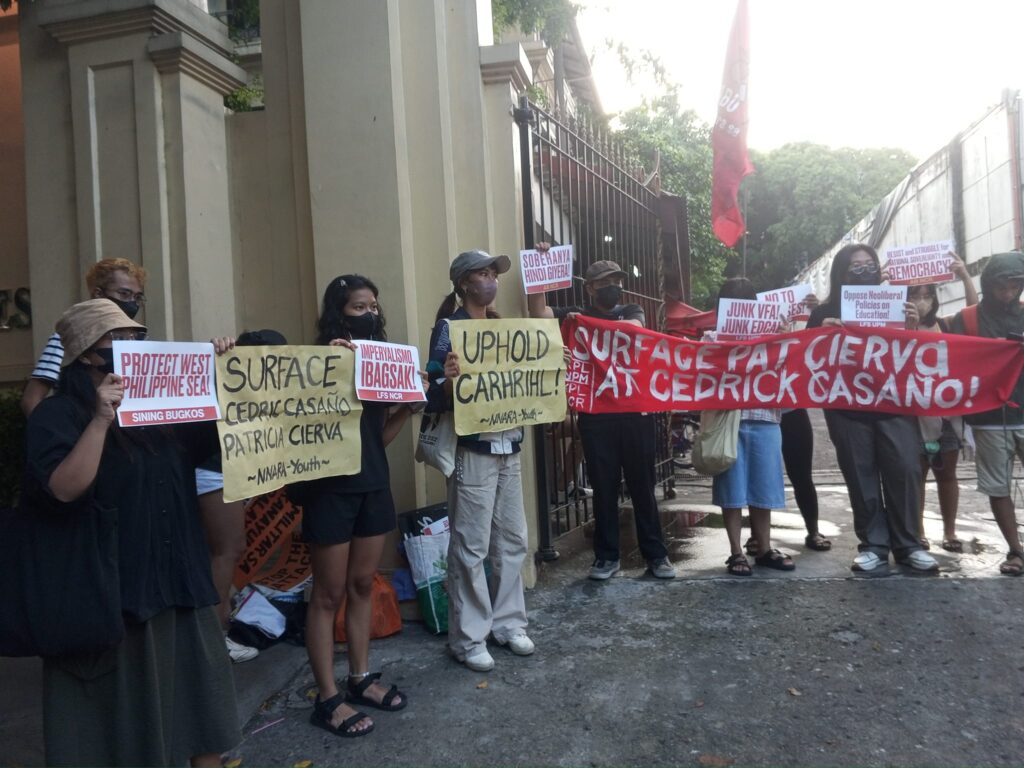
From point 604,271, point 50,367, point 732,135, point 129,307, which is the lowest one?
point 50,367

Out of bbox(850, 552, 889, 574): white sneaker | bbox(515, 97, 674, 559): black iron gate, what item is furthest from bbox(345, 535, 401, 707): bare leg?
bbox(850, 552, 889, 574): white sneaker

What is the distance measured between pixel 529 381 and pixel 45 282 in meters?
3.07

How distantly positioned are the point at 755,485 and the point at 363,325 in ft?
9.42

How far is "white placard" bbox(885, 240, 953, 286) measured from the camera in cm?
564

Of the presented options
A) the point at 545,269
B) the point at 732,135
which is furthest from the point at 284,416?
the point at 732,135

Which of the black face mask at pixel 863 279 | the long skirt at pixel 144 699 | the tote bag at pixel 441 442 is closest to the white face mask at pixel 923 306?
the black face mask at pixel 863 279

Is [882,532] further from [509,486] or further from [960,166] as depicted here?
[960,166]

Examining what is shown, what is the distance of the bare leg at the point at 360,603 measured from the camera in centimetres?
346

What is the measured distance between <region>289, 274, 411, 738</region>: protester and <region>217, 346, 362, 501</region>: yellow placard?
9 cm

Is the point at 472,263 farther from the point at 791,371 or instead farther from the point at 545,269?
the point at 791,371

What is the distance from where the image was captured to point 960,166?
16.1 meters

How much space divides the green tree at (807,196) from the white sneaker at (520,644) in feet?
124

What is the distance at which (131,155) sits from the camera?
16.0 feet

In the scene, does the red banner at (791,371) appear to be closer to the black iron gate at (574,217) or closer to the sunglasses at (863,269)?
the sunglasses at (863,269)
